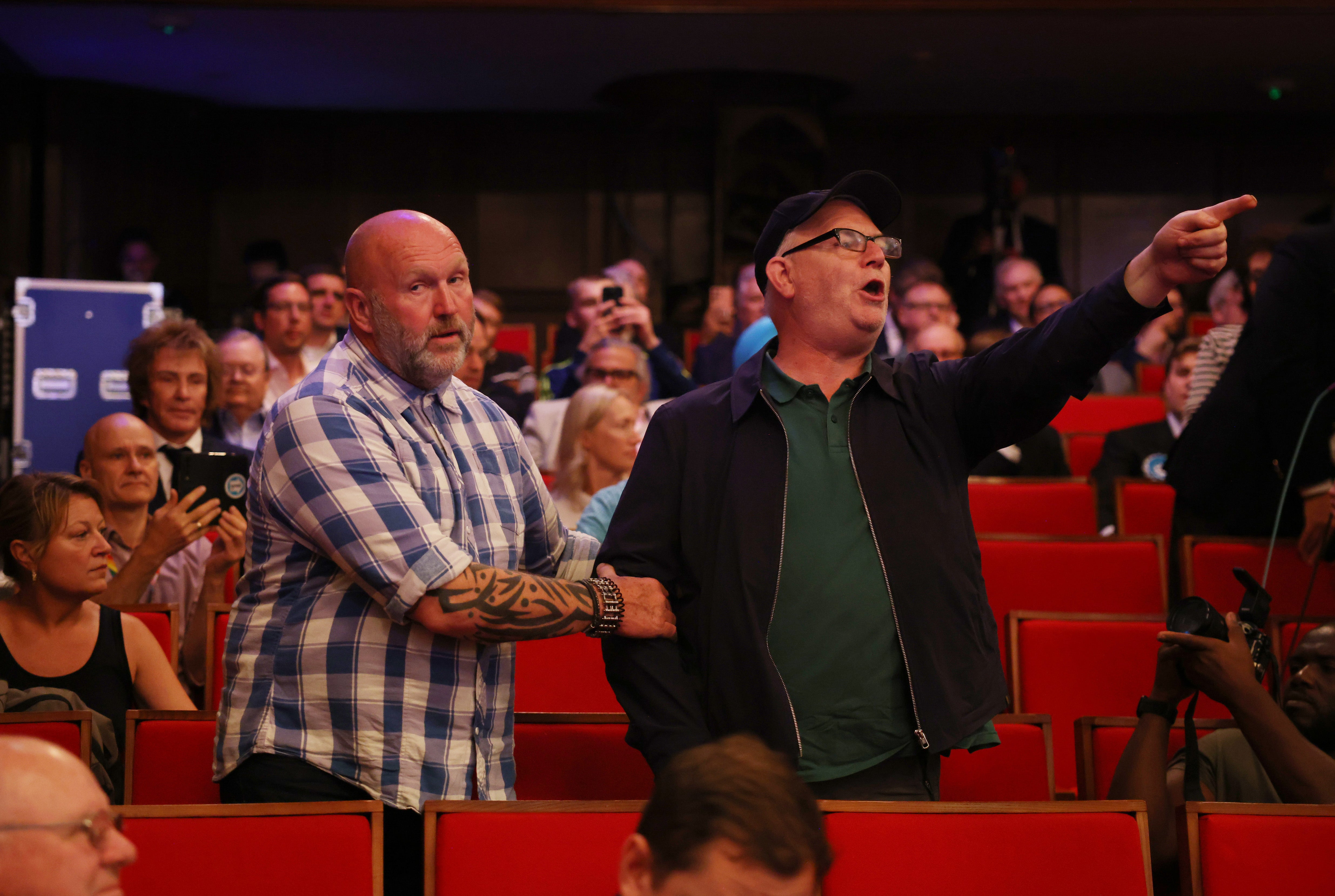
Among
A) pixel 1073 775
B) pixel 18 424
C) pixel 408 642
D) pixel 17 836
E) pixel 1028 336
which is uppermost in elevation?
pixel 18 424

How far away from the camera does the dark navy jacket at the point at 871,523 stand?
5.22 ft

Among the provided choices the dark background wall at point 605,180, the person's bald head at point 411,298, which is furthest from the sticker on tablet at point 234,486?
the dark background wall at point 605,180

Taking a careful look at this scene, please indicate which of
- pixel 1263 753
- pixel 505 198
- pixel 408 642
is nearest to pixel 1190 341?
pixel 1263 753

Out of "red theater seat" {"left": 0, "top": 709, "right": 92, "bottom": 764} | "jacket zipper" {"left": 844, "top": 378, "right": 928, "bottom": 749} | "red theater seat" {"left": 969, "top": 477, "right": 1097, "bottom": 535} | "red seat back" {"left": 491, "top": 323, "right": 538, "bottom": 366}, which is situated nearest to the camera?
"jacket zipper" {"left": 844, "top": 378, "right": 928, "bottom": 749}

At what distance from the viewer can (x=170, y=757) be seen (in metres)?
1.97

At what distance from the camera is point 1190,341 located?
14.5 ft

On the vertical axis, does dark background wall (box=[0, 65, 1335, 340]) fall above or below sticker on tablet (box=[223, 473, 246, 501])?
above

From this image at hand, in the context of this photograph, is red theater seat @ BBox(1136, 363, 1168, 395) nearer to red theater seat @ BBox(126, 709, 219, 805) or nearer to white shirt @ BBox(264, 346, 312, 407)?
white shirt @ BBox(264, 346, 312, 407)

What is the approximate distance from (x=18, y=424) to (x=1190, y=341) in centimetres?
434

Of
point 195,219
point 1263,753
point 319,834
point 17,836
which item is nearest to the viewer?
point 17,836

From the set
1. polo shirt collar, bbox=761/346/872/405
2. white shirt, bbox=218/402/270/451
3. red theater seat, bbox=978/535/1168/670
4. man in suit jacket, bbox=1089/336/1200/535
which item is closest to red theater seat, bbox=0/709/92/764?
polo shirt collar, bbox=761/346/872/405

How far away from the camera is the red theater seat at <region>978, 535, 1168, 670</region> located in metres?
2.97

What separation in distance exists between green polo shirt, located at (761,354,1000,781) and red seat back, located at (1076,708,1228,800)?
0.42m

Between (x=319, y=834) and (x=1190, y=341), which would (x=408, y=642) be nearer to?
(x=319, y=834)
